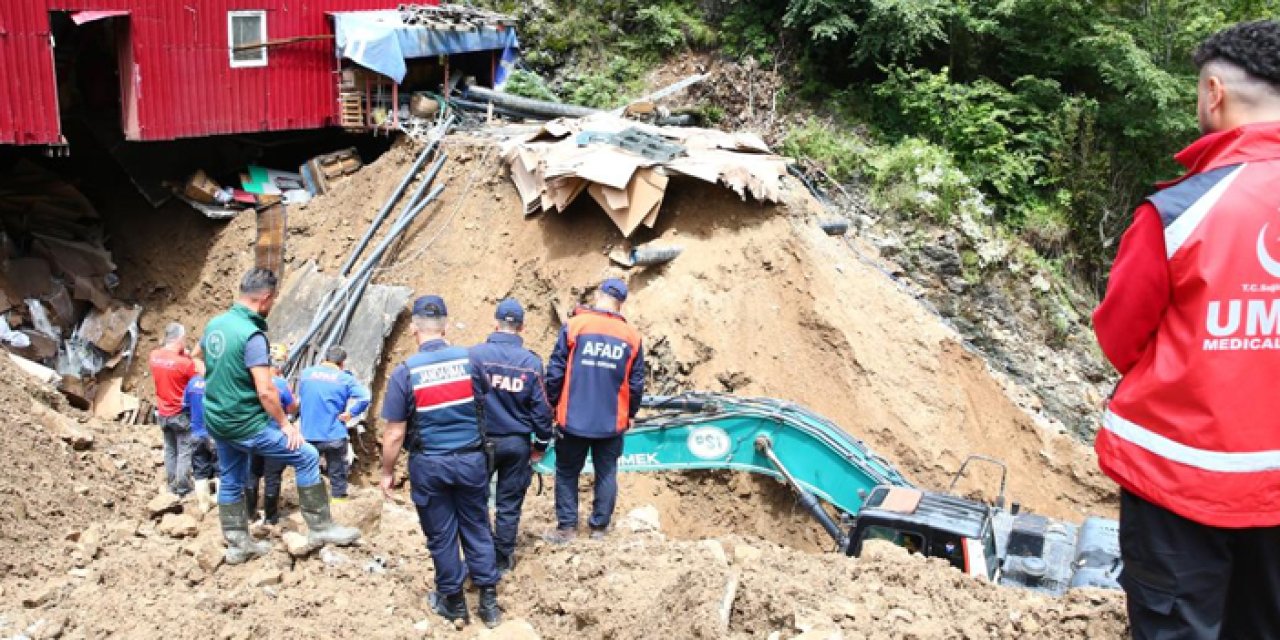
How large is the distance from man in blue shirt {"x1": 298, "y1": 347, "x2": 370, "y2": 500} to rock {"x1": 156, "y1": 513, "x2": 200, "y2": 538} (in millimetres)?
1405

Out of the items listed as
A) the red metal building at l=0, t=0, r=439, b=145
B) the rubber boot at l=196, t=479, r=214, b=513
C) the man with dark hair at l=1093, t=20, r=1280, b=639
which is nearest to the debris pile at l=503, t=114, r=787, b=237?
the red metal building at l=0, t=0, r=439, b=145

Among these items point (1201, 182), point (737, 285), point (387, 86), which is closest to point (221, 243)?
point (387, 86)

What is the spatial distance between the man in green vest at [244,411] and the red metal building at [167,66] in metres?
8.49

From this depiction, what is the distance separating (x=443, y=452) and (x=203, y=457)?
4.00 meters

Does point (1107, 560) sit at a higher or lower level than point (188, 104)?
lower

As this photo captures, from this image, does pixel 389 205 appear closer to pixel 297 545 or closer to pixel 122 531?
pixel 122 531

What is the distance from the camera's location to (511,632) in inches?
229

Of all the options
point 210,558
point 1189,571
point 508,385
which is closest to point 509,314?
point 508,385

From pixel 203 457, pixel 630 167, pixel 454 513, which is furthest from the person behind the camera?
pixel 630 167

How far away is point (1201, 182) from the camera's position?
2.95 metres

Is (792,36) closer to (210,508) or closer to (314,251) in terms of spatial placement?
(314,251)

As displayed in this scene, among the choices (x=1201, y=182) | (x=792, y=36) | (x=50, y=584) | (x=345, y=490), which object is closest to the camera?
(x=1201, y=182)

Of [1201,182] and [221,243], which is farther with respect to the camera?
[221,243]

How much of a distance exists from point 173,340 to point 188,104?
6612 mm
